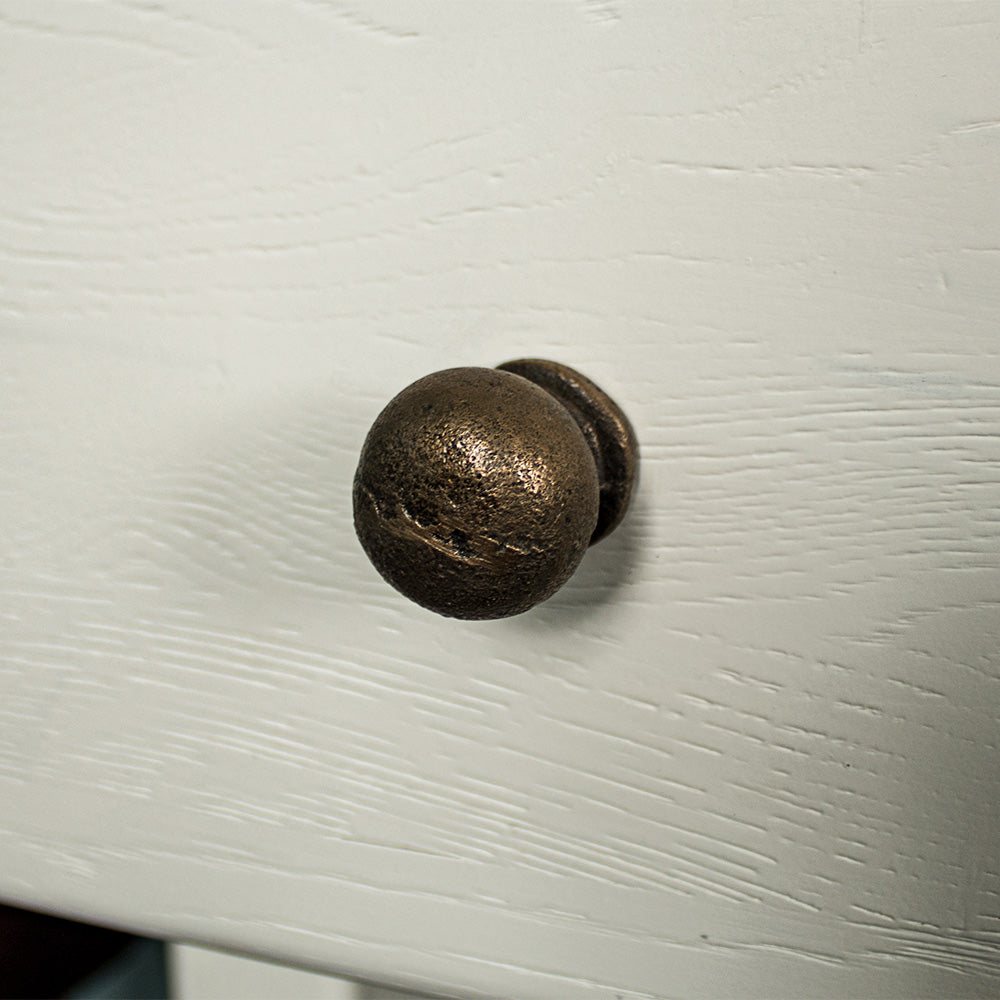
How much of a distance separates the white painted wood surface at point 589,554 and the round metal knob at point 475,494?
6 cm

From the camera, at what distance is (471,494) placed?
0.17 m

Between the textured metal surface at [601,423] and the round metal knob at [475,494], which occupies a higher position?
the textured metal surface at [601,423]

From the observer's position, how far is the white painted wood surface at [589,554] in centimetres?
22

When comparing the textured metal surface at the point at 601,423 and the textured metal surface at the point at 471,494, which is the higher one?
the textured metal surface at the point at 601,423

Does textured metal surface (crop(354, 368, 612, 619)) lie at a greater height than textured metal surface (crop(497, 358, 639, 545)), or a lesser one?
lesser

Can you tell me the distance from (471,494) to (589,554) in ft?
0.28

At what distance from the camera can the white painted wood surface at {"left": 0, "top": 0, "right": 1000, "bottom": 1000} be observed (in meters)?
0.22

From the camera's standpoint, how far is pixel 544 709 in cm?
27

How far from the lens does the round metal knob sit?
0.17 metres

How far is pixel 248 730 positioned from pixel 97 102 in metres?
0.19

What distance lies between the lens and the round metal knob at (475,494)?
17cm

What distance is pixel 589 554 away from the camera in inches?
9.9

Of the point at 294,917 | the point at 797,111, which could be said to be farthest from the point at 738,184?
the point at 294,917

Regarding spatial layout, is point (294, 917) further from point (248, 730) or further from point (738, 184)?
point (738, 184)
